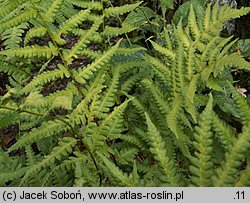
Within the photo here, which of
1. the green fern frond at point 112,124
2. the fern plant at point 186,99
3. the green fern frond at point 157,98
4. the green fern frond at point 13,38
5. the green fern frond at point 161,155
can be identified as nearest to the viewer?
the green fern frond at point 161,155

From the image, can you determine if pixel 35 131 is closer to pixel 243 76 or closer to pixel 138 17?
pixel 138 17

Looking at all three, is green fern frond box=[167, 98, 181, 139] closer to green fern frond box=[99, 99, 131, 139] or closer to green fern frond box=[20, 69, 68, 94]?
green fern frond box=[99, 99, 131, 139]

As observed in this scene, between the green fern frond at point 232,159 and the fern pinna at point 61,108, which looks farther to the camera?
the fern pinna at point 61,108

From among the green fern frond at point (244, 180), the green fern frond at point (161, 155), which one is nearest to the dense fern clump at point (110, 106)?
the green fern frond at point (161, 155)

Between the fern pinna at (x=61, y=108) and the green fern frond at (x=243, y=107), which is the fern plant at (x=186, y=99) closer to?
the green fern frond at (x=243, y=107)

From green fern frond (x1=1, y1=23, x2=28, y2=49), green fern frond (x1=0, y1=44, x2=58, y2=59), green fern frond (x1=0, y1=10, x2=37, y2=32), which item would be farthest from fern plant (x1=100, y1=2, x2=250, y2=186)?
green fern frond (x1=1, y1=23, x2=28, y2=49)

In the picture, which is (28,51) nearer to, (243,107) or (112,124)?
(112,124)

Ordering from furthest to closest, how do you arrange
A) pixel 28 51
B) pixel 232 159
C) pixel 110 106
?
pixel 110 106 → pixel 28 51 → pixel 232 159

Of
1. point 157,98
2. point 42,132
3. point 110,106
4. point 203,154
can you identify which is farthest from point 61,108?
point 203,154

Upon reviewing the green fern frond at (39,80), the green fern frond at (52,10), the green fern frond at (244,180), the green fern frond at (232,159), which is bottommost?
the green fern frond at (244,180)

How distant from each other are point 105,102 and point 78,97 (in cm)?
22

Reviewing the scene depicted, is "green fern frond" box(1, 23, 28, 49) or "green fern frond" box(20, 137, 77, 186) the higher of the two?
"green fern frond" box(1, 23, 28, 49)

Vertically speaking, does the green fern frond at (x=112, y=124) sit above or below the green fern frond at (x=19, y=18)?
below

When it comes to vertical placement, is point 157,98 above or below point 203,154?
below
